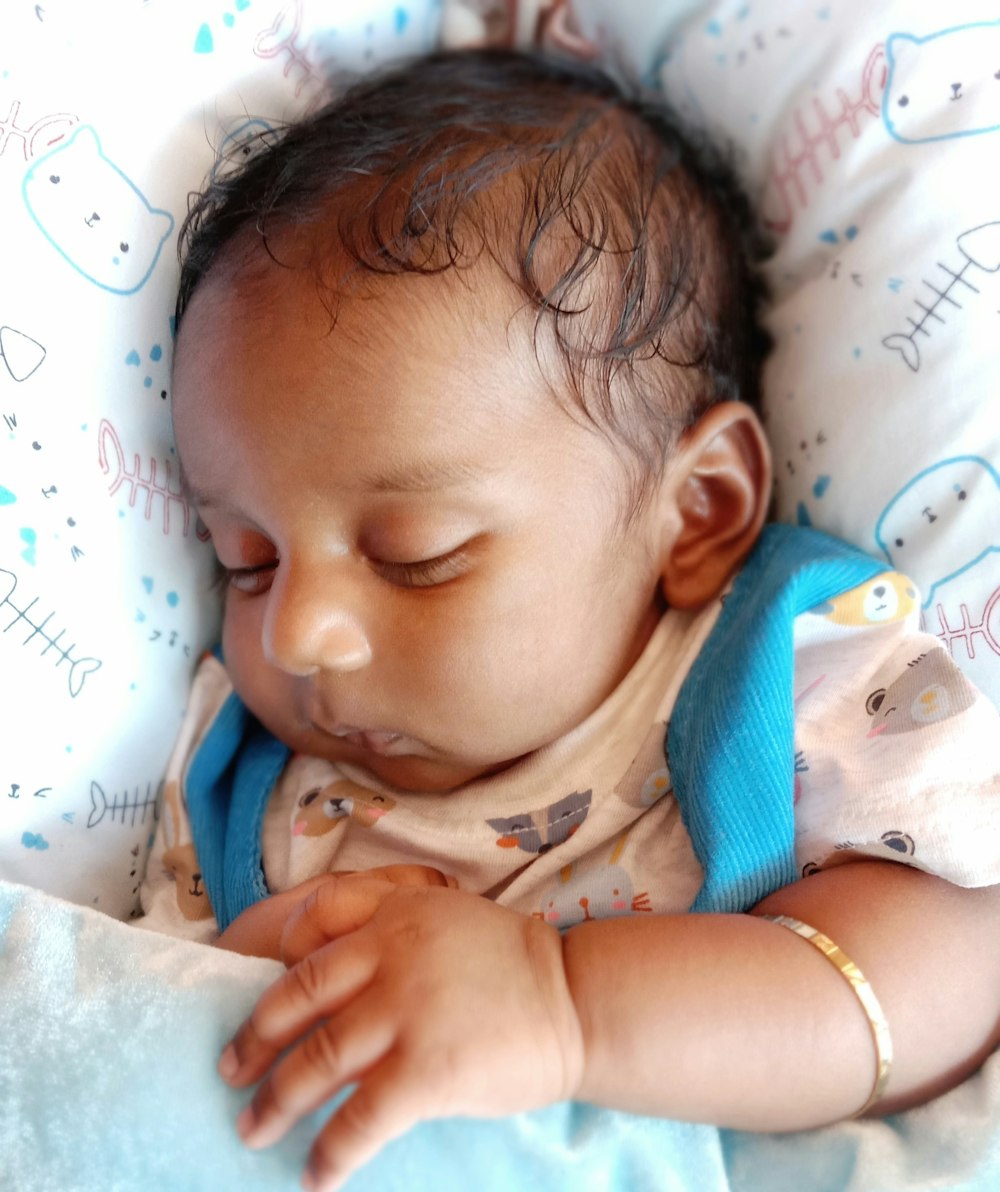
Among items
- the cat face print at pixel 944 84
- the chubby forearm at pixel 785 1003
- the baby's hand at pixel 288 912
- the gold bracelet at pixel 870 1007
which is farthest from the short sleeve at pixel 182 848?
the cat face print at pixel 944 84

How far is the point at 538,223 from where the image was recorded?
1.11 metres

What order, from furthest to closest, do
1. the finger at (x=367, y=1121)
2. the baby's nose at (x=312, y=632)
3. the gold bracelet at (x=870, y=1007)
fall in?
the baby's nose at (x=312, y=632), the gold bracelet at (x=870, y=1007), the finger at (x=367, y=1121)

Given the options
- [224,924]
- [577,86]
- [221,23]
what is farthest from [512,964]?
[577,86]

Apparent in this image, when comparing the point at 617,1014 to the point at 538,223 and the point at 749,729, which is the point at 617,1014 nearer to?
the point at 749,729

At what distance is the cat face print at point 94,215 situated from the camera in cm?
107

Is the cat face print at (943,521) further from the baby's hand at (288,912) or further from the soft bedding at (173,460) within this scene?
the baby's hand at (288,912)

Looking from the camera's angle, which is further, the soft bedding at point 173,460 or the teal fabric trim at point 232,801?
the teal fabric trim at point 232,801

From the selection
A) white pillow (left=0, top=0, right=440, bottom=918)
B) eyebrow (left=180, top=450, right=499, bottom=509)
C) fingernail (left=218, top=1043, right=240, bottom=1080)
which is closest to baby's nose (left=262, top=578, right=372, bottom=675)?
eyebrow (left=180, top=450, right=499, bottom=509)

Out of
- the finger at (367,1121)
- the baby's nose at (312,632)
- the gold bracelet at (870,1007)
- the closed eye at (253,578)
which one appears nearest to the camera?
the finger at (367,1121)

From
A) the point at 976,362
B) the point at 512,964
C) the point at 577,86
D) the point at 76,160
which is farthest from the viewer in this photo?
the point at 577,86

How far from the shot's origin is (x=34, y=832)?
1122 millimetres

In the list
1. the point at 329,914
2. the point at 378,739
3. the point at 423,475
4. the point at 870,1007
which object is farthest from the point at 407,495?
the point at 870,1007

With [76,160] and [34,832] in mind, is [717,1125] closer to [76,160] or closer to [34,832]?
[34,832]

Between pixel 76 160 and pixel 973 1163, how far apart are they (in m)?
1.17
